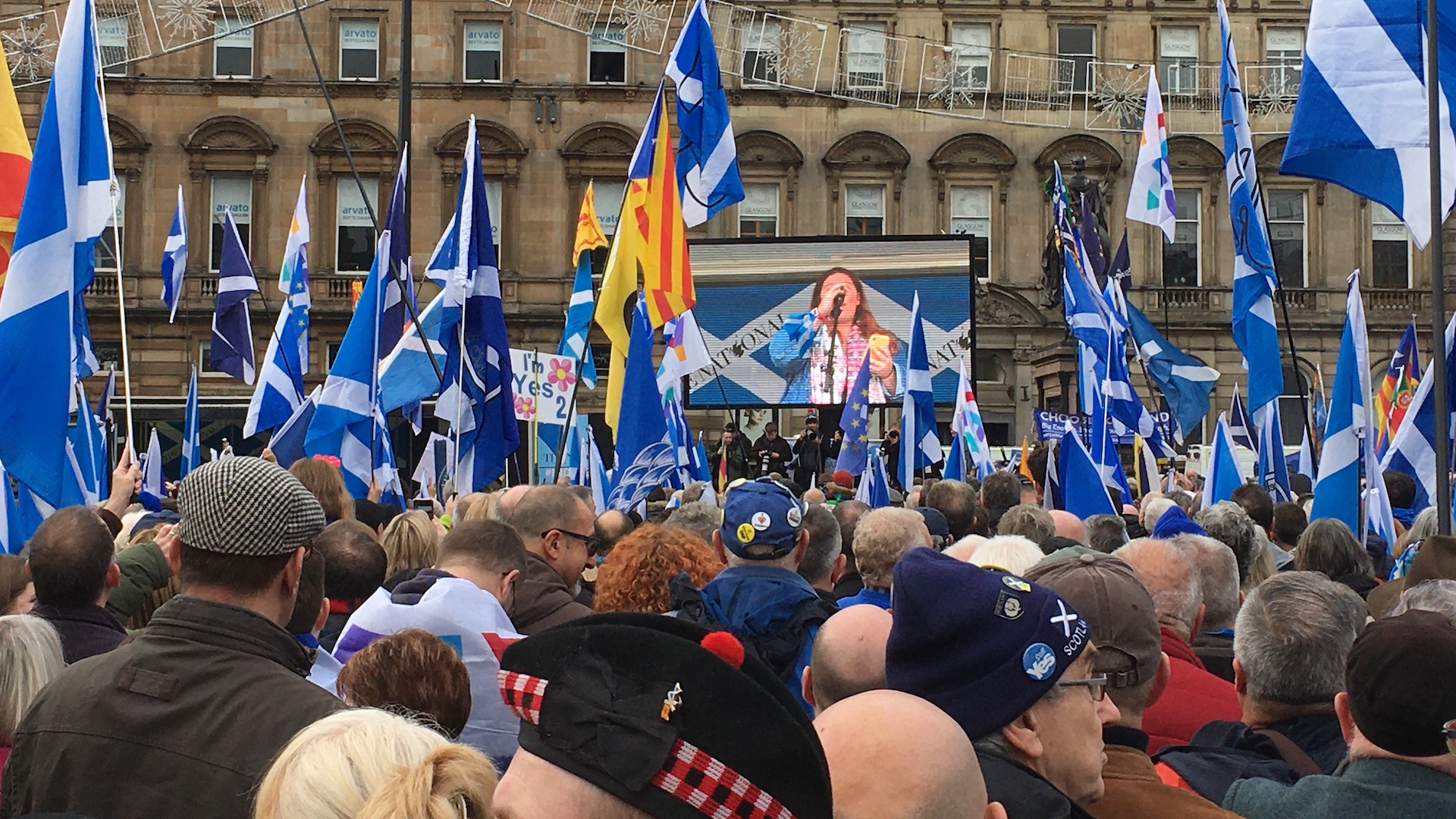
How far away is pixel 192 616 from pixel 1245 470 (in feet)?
70.3

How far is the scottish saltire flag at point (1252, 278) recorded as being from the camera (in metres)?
10.8

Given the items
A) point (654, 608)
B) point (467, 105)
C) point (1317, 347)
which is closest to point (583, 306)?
point (654, 608)

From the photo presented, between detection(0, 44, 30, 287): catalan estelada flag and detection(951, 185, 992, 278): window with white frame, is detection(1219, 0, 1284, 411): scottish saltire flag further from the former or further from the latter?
detection(951, 185, 992, 278): window with white frame

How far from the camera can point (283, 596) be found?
10.4ft

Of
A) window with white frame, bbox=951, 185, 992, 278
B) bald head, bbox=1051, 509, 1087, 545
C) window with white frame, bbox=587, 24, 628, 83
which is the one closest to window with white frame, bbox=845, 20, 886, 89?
window with white frame, bbox=951, 185, 992, 278

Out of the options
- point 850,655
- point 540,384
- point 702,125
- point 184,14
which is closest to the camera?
point 850,655

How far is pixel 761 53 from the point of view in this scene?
111ft

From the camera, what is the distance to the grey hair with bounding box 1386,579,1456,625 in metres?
4.42

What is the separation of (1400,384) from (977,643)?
1084 centimetres

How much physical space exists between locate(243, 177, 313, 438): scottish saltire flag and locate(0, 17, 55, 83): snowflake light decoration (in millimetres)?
13504

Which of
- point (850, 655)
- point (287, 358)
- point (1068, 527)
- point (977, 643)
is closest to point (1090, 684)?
point (977, 643)

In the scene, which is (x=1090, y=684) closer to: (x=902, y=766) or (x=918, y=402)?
(x=902, y=766)

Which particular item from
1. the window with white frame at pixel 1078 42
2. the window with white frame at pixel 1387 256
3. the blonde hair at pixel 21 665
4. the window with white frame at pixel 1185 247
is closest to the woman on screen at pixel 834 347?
the window with white frame at pixel 1078 42

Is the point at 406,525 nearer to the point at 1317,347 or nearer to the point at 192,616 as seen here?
the point at 192,616
